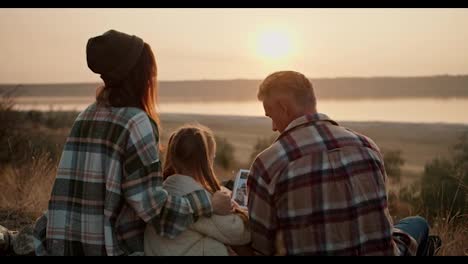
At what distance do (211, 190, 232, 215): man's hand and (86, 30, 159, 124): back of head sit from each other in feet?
1.55

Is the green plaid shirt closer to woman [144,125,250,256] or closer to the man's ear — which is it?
woman [144,125,250,256]

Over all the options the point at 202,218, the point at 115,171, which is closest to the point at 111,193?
the point at 115,171

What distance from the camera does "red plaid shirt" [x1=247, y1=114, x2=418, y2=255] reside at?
133 inches

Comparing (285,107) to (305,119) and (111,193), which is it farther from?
(111,193)

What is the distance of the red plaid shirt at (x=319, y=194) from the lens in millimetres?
3371

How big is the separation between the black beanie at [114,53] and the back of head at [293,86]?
0.63m

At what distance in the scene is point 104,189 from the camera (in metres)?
3.45

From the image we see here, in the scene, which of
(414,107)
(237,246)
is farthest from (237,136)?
(237,246)

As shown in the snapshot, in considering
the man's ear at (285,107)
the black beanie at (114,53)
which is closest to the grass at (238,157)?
the man's ear at (285,107)

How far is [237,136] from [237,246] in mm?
15709

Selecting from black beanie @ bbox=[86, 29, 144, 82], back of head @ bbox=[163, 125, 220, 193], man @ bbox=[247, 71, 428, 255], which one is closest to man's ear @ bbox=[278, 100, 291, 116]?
man @ bbox=[247, 71, 428, 255]

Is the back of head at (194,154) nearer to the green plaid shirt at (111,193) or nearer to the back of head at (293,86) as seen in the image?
the green plaid shirt at (111,193)
